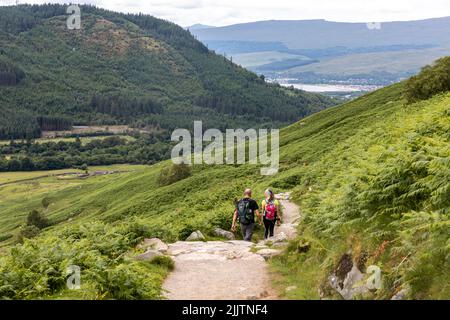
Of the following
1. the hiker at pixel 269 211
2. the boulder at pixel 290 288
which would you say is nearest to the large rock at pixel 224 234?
the hiker at pixel 269 211

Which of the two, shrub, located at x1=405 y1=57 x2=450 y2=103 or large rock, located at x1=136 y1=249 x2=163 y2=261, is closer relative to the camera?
large rock, located at x1=136 y1=249 x2=163 y2=261

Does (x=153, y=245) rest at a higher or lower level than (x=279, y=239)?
higher

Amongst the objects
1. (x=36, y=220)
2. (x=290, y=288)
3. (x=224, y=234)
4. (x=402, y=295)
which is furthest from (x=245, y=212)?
(x=36, y=220)

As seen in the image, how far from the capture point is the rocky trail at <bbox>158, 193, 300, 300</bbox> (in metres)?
14.0

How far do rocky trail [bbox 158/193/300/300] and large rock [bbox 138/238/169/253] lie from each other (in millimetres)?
153

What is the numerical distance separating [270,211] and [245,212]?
1168 mm

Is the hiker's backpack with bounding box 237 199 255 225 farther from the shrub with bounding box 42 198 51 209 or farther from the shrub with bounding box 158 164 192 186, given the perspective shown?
the shrub with bounding box 42 198 51 209

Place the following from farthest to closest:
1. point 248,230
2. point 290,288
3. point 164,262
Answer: point 248,230 < point 164,262 < point 290,288

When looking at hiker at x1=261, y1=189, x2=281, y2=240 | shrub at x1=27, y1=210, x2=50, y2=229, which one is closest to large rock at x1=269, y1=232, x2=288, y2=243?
hiker at x1=261, y1=189, x2=281, y2=240

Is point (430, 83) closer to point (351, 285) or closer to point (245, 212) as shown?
point (245, 212)

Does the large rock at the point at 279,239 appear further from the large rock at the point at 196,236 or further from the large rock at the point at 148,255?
the large rock at the point at 148,255

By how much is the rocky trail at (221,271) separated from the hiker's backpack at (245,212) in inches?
40.6

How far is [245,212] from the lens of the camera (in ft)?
73.7
